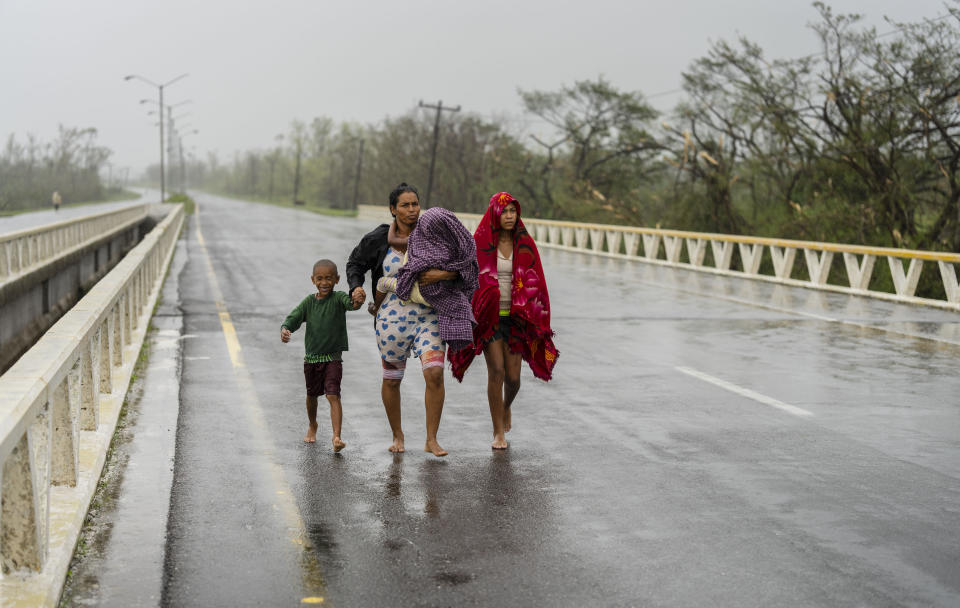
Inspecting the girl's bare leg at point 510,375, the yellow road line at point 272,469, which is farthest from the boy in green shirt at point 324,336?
the girl's bare leg at point 510,375

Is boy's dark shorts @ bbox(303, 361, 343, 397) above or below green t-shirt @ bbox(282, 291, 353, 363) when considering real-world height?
below

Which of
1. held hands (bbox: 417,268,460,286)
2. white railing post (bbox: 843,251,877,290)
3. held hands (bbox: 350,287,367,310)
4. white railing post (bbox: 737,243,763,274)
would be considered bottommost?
white railing post (bbox: 737,243,763,274)

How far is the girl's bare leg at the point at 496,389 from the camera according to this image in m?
7.45

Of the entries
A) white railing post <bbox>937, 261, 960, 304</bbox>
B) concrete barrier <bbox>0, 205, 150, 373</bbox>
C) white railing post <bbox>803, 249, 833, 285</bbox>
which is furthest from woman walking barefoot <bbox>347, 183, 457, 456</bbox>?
white railing post <bbox>803, 249, 833, 285</bbox>

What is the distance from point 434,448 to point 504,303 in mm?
1093

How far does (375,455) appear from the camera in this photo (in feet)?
23.8

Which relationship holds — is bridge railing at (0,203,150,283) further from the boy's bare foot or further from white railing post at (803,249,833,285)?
white railing post at (803,249,833,285)

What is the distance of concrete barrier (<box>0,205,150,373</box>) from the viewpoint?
19234mm

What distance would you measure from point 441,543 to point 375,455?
1964 millimetres

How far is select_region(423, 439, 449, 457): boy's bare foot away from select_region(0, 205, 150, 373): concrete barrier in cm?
1211

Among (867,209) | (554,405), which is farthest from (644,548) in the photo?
(867,209)

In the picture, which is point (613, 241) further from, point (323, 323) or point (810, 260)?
point (323, 323)

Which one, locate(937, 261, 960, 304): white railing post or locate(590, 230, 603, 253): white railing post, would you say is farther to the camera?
locate(590, 230, 603, 253): white railing post

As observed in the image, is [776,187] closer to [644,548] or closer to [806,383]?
[806,383]
